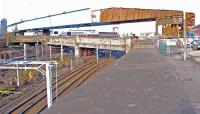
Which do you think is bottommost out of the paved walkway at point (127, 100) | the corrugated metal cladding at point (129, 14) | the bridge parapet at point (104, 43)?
the paved walkway at point (127, 100)

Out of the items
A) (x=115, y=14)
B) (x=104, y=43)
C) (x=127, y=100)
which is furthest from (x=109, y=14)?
(x=127, y=100)

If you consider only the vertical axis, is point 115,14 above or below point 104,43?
above

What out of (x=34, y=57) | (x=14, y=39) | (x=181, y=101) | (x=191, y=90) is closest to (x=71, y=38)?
(x=14, y=39)

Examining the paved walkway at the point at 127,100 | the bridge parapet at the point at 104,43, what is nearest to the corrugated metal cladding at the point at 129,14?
the bridge parapet at the point at 104,43

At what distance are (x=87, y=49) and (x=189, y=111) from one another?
4377 cm

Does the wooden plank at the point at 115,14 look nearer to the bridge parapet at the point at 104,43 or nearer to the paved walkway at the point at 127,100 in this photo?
the bridge parapet at the point at 104,43

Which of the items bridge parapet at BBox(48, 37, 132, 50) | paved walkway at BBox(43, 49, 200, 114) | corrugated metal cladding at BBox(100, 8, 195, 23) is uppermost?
corrugated metal cladding at BBox(100, 8, 195, 23)

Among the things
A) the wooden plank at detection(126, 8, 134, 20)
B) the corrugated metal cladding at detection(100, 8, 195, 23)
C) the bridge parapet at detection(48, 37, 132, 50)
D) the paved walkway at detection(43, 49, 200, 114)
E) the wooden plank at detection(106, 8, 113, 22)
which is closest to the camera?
the paved walkway at detection(43, 49, 200, 114)

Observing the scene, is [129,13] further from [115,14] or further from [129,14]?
[115,14]

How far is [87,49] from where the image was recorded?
48938 millimetres

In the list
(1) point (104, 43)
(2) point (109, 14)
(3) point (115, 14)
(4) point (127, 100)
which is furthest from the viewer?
(2) point (109, 14)

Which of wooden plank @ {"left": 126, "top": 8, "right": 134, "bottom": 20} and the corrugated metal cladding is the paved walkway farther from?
wooden plank @ {"left": 126, "top": 8, "right": 134, "bottom": 20}

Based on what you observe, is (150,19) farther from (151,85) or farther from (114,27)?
(151,85)

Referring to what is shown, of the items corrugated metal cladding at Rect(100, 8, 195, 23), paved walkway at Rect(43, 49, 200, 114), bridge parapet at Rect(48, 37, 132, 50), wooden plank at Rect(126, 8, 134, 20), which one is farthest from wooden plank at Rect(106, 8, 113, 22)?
paved walkway at Rect(43, 49, 200, 114)
